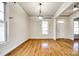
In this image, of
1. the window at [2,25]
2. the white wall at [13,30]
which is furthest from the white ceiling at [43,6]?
the window at [2,25]

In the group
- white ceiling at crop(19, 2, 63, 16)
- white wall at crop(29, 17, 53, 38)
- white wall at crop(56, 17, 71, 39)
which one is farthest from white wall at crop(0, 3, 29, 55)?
white wall at crop(56, 17, 71, 39)

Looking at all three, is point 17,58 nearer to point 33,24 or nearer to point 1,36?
point 1,36

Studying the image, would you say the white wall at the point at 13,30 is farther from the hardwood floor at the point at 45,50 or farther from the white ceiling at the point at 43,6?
the white ceiling at the point at 43,6

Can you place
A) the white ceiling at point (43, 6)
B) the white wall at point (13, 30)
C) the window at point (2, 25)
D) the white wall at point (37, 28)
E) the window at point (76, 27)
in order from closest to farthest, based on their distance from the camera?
the window at point (2, 25), the white wall at point (13, 30), the white ceiling at point (43, 6), the window at point (76, 27), the white wall at point (37, 28)

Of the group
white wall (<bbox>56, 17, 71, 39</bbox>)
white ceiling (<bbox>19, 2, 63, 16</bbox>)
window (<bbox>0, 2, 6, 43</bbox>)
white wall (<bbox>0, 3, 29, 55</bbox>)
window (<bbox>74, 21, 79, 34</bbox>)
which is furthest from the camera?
white wall (<bbox>56, 17, 71, 39</bbox>)

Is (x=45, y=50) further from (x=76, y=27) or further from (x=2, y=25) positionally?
(x=76, y=27)

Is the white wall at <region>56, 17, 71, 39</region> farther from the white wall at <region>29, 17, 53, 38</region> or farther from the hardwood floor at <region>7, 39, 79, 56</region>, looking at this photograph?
the hardwood floor at <region>7, 39, 79, 56</region>

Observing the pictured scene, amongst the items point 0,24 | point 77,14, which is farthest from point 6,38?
point 77,14

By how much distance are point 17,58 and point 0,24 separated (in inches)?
106


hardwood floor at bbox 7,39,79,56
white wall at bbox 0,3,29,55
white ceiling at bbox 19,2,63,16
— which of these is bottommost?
hardwood floor at bbox 7,39,79,56

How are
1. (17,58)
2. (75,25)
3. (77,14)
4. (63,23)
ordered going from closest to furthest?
(17,58) < (77,14) < (75,25) < (63,23)

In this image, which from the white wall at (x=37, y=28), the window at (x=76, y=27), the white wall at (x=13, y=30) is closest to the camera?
the white wall at (x=13, y=30)

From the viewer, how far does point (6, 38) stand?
4047 millimetres

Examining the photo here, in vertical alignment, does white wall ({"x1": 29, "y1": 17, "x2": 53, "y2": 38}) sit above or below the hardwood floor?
A: above
